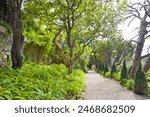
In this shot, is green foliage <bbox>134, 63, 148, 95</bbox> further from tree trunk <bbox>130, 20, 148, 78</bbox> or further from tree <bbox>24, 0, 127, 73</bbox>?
tree trunk <bbox>130, 20, 148, 78</bbox>

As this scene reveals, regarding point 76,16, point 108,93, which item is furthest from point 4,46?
point 108,93

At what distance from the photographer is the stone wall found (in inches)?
426

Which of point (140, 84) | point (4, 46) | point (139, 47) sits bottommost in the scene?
point (140, 84)

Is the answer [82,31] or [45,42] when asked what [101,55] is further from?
[82,31]

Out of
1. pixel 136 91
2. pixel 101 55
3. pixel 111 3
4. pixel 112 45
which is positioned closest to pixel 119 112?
pixel 136 91

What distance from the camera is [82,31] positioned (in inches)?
589

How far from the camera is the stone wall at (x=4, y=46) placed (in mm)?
10824

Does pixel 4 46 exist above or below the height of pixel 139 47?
below

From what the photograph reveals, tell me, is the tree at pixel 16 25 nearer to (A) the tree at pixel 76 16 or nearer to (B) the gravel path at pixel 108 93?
(A) the tree at pixel 76 16

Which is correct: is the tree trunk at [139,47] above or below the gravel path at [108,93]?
above

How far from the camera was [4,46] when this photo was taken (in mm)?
11172

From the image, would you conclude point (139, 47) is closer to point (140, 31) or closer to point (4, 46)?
point (140, 31)

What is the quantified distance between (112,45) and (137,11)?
15.9 metres

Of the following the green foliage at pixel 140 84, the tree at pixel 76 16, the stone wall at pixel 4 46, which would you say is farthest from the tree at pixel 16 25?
the green foliage at pixel 140 84
